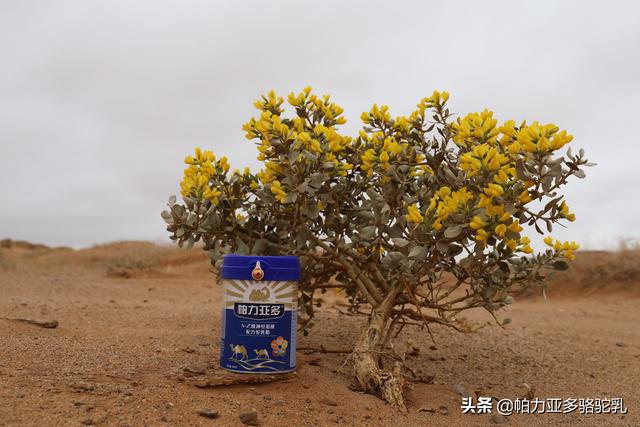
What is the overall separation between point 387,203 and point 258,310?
100 cm

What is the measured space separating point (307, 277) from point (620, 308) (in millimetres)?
7816

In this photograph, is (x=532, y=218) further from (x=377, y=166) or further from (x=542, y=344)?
(x=542, y=344)

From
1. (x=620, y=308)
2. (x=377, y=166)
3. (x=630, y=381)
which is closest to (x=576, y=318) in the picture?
(x=620, y=308)

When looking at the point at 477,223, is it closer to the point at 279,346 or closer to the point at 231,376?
the point at 279,346

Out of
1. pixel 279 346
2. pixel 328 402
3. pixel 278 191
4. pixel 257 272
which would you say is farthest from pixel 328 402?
pixel 278 191

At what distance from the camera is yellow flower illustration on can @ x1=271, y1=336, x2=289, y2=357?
3605 mm

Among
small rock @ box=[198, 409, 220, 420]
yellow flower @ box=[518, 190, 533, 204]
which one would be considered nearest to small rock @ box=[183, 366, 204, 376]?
small rock @ box=[198, 409, 220, 420]

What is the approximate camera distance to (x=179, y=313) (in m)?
6.71

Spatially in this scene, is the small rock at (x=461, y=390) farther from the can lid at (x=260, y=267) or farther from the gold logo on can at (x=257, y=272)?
the gold logo on can at (x=257, y=272)

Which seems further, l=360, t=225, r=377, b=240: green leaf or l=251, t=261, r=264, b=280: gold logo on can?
l=360, t=225, r=377, b=240: green leaf

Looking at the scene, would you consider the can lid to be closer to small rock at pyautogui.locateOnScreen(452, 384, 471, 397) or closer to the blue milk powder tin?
the blue milk powder tin

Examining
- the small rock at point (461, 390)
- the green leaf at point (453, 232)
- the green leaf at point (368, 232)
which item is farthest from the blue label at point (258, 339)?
the small rock at point (461, 390)

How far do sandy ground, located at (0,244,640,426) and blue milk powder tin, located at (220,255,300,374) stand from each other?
0.16m

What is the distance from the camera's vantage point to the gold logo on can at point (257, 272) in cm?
355
